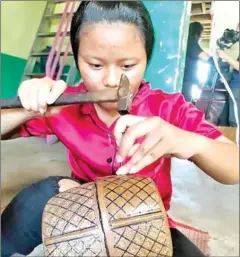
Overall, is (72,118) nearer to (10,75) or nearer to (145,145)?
(145,145)

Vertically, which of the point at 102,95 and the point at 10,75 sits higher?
the point at 102,95

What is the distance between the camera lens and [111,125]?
42 centimetres

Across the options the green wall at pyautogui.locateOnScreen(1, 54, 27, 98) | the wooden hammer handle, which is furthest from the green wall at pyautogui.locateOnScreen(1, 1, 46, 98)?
the wooden hammer handle

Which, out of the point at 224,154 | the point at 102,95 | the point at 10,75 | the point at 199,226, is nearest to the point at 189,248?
the point at 224,154

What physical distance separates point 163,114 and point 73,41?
132 millimetres

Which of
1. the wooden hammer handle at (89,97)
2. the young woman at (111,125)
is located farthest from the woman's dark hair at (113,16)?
the wooden hammer handle at (89,97)

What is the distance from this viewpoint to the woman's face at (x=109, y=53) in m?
0.34

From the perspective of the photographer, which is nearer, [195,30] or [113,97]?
[113,97]

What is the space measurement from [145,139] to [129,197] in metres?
0.04

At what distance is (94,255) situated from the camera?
259 mm

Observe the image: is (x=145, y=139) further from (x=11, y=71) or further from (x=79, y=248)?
(x=11, y=71)

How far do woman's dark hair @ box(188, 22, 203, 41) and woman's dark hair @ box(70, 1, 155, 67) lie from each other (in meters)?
0.22

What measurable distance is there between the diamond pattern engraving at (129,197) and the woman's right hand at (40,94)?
0.26 ft

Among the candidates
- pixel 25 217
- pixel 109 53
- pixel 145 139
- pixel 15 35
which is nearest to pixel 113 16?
pixel 109 53
